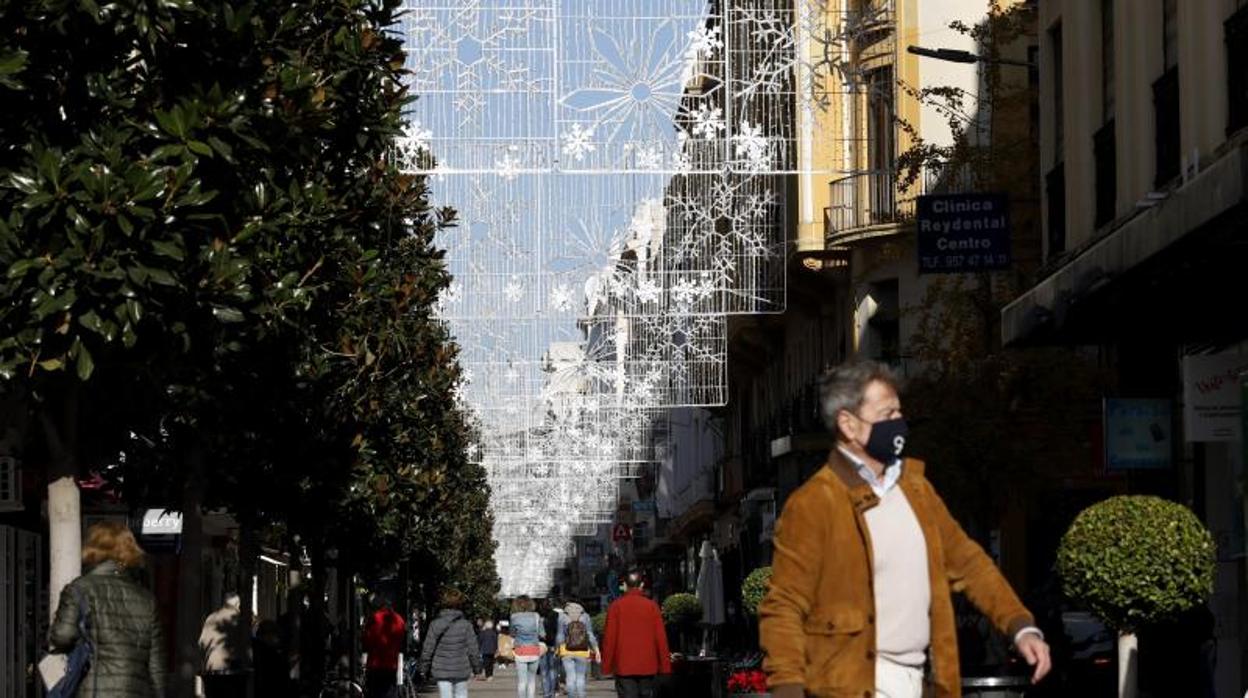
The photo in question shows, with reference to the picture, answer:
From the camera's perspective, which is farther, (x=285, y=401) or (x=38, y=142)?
(x=285, y=401)

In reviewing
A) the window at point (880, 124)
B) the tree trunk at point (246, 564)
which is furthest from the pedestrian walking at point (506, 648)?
the window at point (880, 124)

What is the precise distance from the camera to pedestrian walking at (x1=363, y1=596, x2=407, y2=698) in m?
29.8

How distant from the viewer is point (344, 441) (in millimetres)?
25078

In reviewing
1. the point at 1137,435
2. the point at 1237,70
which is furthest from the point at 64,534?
the point at 1137,435

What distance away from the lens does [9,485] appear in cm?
2286

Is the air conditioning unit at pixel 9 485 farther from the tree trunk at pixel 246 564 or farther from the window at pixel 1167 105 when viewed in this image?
the window at pixel 1167 105

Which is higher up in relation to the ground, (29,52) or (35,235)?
(29,52)

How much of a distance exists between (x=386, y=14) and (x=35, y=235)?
5.35 metres

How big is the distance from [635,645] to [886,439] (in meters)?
16.2

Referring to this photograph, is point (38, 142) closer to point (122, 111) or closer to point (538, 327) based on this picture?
point (122, 111)

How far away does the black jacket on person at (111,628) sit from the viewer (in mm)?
13031

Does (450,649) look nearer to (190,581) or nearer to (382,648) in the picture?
(382,648)

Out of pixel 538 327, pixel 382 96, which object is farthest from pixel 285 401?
pixel 538 327

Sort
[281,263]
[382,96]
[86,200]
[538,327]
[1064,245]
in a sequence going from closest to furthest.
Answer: [86,200] → [281,263] → [382,96] → [1064,245] → [538,327]
